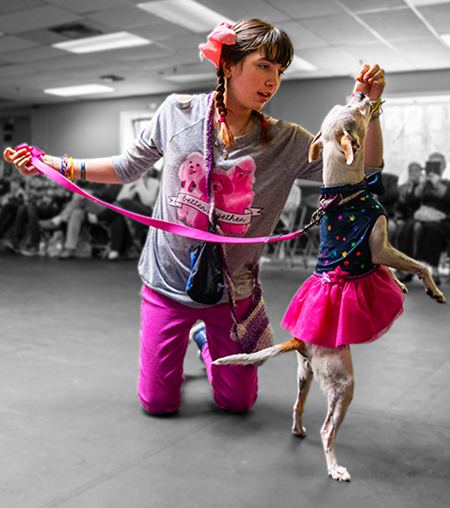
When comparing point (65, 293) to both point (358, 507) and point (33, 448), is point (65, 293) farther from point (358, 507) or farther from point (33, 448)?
point (358, 507)

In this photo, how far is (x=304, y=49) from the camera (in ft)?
23.8

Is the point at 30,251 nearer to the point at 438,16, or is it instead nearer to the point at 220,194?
the point at 438,16

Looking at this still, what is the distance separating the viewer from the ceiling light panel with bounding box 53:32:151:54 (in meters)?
7.01

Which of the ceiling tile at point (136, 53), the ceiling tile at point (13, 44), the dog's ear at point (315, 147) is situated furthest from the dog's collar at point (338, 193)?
the ceiling tile at point (13, 44)

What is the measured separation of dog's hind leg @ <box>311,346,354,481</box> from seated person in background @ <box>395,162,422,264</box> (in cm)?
476

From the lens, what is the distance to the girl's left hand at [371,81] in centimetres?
157

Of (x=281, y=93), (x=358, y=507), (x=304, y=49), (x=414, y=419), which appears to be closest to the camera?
(x=358, y=507)

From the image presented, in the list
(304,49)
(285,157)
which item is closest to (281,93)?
(304,49)

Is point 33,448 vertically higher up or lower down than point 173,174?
lower down

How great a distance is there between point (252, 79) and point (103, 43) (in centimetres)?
626

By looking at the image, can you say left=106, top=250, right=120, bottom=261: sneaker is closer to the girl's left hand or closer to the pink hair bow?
the pink hair bow

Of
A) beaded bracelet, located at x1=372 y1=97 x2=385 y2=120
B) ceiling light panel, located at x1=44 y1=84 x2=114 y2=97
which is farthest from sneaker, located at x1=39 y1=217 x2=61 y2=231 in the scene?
beaded bracelet, located at x1=372 y1=97 x2=385 y2=120

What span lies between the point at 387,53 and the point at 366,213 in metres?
6.55

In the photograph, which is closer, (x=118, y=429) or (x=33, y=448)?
(x=33, y=448)
